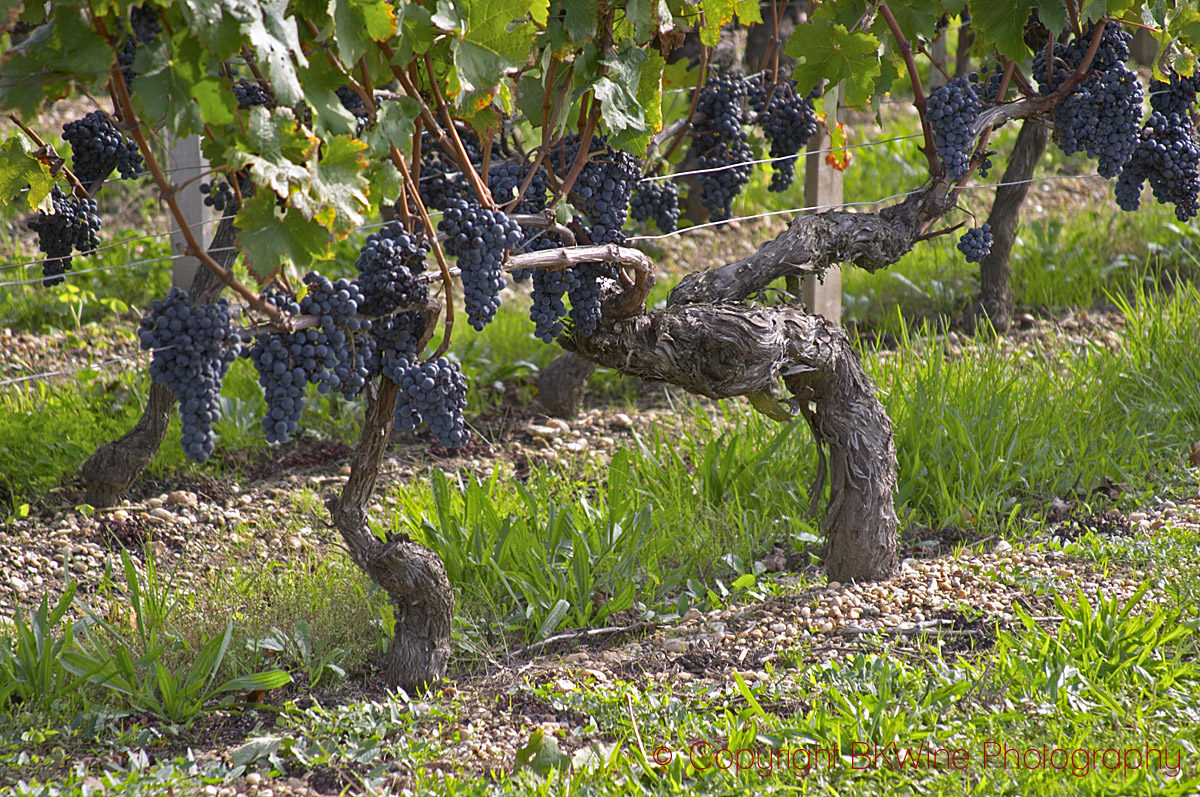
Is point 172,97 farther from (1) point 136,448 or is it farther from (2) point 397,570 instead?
(1) point 136,448

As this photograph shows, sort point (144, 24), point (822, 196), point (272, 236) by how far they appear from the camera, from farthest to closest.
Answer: point (822, 196) → point (272, 236) → point (144, 24)

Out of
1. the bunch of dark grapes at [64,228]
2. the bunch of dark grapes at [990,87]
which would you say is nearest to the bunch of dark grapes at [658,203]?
the bunch of dark grapes at [990,87]

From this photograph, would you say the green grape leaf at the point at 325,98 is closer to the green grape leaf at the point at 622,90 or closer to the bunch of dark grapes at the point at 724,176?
the green grape leaf at the point at 622,90

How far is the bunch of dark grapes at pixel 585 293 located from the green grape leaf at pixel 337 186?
698 mm

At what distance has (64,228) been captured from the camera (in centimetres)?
266

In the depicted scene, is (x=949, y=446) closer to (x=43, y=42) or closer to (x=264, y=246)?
(x=264, y=246)

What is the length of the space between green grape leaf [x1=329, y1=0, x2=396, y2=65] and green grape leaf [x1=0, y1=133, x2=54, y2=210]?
96 cm

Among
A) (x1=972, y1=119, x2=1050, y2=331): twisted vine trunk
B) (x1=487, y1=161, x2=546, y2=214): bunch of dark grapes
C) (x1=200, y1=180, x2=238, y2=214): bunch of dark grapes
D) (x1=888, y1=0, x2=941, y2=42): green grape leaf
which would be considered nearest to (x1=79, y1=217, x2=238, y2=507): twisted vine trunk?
(x1=200, y1=180, x2=238, y2=214): bunch of dark grapes

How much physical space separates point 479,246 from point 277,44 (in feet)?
1.99

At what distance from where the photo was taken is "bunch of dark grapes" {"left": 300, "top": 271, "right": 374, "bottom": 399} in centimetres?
198

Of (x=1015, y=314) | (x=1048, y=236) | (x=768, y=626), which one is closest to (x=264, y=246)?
(x=768, y=626)

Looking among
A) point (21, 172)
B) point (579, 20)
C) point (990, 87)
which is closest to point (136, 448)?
point (21, 172)

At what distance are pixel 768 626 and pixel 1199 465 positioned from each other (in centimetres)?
186

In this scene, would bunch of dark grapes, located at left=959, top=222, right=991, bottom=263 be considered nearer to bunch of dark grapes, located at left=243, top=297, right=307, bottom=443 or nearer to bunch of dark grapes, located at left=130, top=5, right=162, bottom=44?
bunch of dark grapes, located at left=243, top=297, right=307, bottom=443
